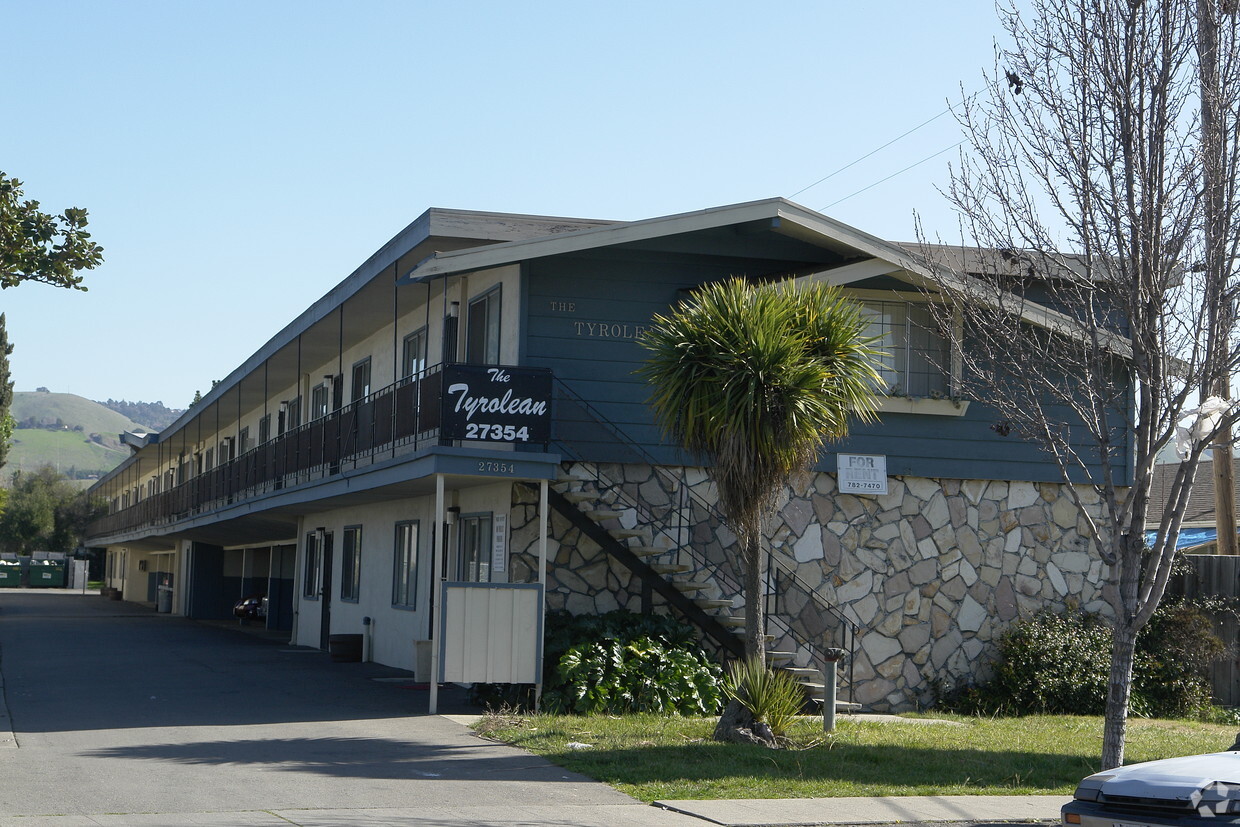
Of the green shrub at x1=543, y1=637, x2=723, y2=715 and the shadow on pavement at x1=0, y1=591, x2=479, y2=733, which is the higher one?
the green shrub at x1=543, y1=637, x2=723, y2=715

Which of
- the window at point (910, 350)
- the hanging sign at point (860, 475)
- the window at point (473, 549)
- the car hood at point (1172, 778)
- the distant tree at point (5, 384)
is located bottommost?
the car hood at point (1172, 778)

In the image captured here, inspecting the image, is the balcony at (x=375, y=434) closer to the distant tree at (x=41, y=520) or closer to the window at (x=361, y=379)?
the window at (x=361, y=379)

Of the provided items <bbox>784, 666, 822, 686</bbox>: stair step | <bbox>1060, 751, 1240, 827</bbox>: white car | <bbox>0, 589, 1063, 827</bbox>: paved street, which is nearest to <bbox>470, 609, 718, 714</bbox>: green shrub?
<bbox>0, 589, 1063, 827</bbox>: paved street

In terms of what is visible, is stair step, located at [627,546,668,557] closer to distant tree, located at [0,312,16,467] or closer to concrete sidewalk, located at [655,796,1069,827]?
concrete sidewalk, located at [655,796,1069,827]

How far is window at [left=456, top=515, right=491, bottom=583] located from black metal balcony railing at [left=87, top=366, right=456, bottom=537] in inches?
54.7

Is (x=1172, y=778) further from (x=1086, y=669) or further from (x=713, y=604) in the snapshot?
(x=1086, y=669)

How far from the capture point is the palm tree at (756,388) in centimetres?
1335

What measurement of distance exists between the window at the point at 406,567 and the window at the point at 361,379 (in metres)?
3.78

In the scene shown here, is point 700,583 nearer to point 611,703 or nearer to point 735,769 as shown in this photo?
point 611,703

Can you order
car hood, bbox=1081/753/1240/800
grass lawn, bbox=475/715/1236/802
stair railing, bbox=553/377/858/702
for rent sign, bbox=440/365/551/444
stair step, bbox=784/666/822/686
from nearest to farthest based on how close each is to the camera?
car hood, bbox=1081/753/1240/800
grass lawn, bbox=475/715/1236/802
for rent sign, bbox=440/365/551/444
stair step, bbox=784/666/822/686
stair railing, bbox=553/377/858/702

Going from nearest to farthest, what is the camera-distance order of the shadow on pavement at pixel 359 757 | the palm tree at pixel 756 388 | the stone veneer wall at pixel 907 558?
1. the shadow on pavement at pixel 359 757
2. the palm tree at pixel 756 388
3. the stone veneer wall at pixel 907 558

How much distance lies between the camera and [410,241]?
17.2m

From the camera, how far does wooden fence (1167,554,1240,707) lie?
19.0 m

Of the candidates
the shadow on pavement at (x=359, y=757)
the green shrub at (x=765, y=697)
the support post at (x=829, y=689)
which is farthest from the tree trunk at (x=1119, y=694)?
A: the shadow on pavement at (x=359, y=757)
